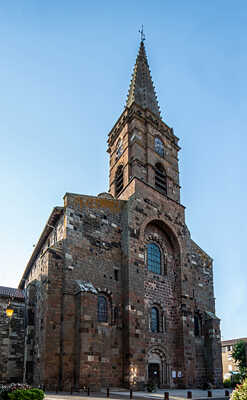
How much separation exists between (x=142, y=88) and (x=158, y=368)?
2637cm

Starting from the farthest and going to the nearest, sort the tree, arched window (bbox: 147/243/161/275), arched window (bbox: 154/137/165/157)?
the tree
arched window (bbox: 154/137/165/157)
arched window (bbox: 147/243/161/275)

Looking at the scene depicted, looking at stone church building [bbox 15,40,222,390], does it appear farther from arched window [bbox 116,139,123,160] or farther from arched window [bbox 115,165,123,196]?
arched window [bbox 116,139,123,160]

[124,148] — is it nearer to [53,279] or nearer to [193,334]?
[53,279]

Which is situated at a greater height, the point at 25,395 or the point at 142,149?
the point at 142,149

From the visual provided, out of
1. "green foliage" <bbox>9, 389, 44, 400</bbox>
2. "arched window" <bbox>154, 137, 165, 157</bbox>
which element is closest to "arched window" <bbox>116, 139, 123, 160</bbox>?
"arched window" <bbox>154, 137, 165, 157</bbox>

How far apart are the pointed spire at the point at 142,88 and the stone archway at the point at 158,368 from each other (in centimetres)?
2162

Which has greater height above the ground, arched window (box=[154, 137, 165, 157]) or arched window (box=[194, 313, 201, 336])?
arched window (box=[154, 137, 165, 157])

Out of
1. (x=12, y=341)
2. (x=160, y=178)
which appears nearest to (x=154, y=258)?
(x=160, y=178)

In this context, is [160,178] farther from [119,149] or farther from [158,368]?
[158,368]

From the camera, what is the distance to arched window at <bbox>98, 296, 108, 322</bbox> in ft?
73.4

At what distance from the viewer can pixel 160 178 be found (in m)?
30.7

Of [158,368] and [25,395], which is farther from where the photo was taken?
[158,368]

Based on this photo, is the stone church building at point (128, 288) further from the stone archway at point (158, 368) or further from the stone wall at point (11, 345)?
the stone wall at point (11, 345)

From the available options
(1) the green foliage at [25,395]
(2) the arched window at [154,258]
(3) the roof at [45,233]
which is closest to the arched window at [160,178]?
(2) the arched window at [154,258]
